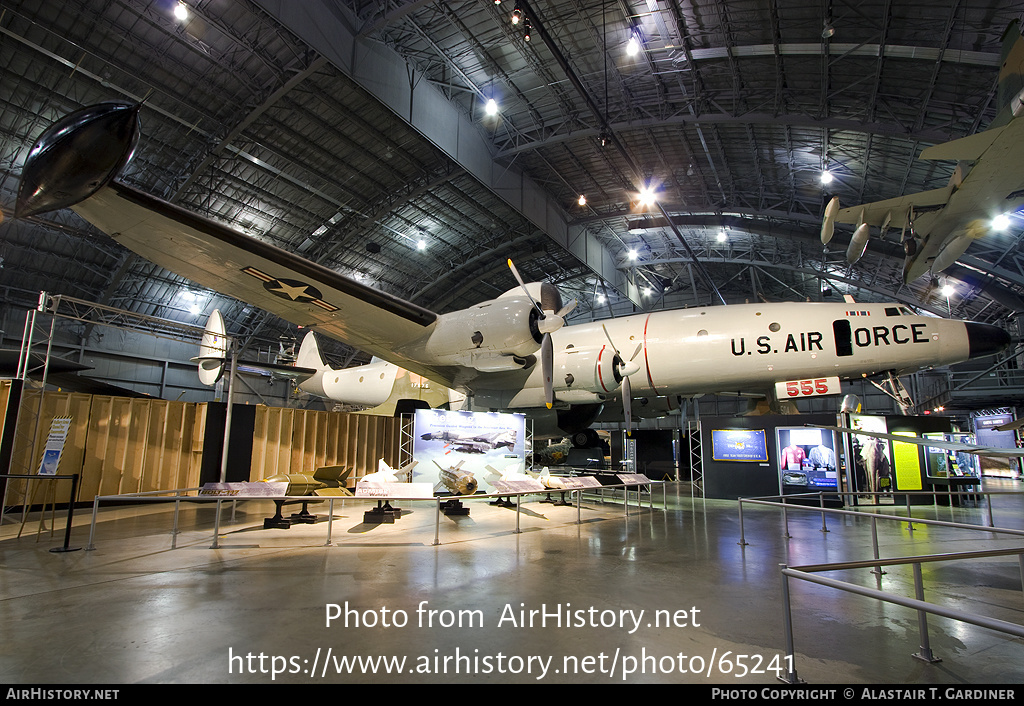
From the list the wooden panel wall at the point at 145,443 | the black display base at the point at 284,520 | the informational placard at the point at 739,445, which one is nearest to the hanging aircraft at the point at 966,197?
the informational placard at the point at 739,445

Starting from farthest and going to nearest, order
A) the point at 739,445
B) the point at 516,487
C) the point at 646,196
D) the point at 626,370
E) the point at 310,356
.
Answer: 1. the point at 310,356
2. the point at 646,196
3. the point at 739,445
4. the point at 626,370
5. the point at 516,487

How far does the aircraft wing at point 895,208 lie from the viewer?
12.4 meters

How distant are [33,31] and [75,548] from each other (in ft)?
52.3

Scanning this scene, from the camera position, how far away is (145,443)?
40.4 feet

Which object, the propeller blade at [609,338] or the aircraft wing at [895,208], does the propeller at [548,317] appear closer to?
the propeller blade at [609,338]

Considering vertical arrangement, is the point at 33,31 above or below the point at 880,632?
above

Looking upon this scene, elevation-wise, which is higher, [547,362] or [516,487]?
[547,362]

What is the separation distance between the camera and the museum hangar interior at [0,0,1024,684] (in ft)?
12.6

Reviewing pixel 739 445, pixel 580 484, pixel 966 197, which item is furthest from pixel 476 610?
pixel 966 197

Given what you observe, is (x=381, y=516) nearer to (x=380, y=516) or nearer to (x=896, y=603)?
(x=380, y=516)

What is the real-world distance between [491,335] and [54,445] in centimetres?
891
